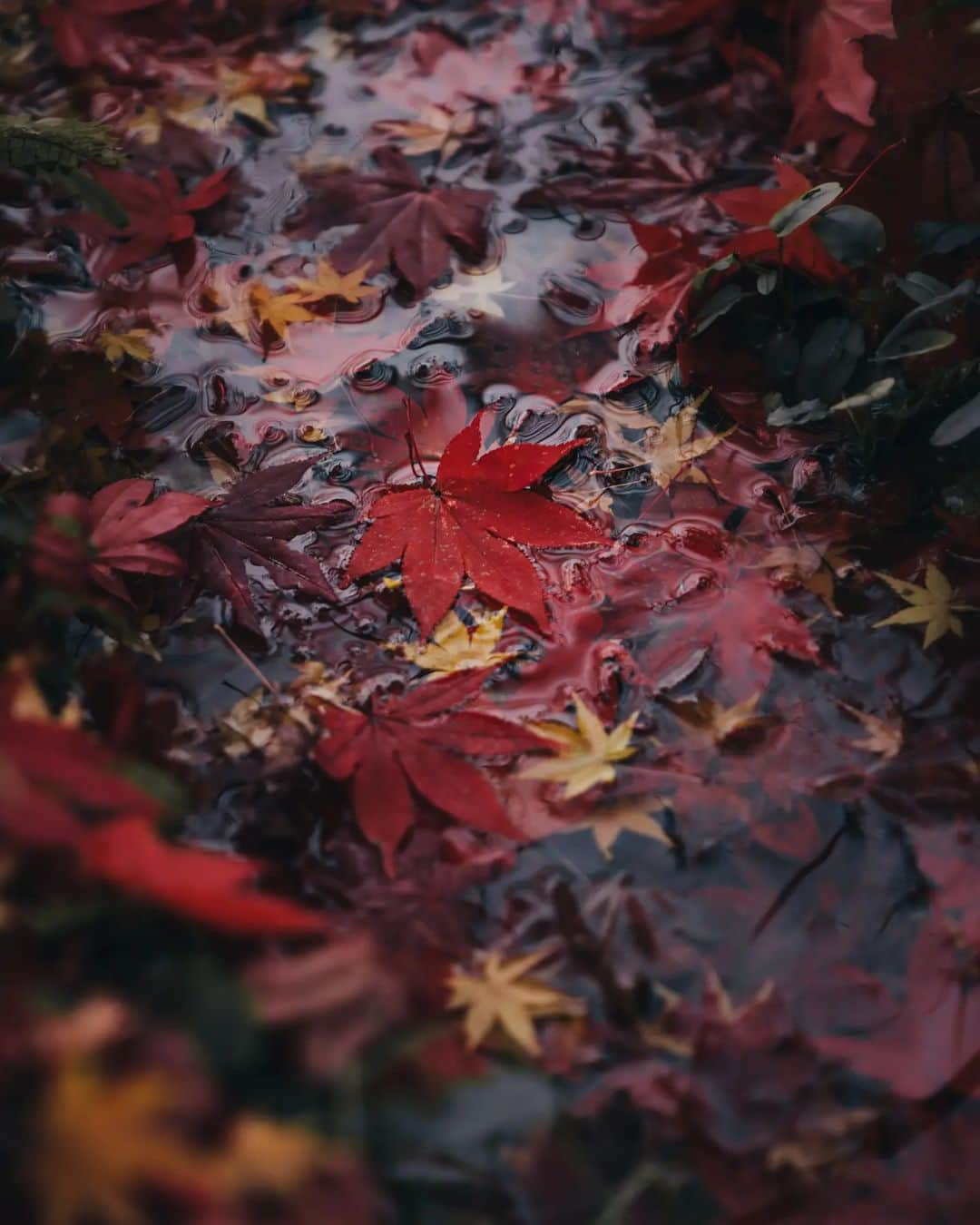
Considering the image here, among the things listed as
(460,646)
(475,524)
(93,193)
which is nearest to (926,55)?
(475,524)

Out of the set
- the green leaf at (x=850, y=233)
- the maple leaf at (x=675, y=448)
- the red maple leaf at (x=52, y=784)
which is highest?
the red maple leaf at (x=52, y=784)

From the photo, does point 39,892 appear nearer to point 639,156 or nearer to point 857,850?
point 857,850

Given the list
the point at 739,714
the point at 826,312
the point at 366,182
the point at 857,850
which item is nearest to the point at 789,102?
the point at 826,312

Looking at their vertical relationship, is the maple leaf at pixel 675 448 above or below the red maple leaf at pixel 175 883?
below

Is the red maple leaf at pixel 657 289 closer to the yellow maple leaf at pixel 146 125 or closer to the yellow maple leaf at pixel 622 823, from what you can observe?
the yellow maple leaf at pixel 622 823

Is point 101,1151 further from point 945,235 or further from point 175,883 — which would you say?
point 945,235

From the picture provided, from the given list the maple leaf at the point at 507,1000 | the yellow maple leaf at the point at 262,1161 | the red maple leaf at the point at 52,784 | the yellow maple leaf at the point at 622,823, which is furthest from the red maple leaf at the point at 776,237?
the yellow maple leaf at the point at 262,1161
